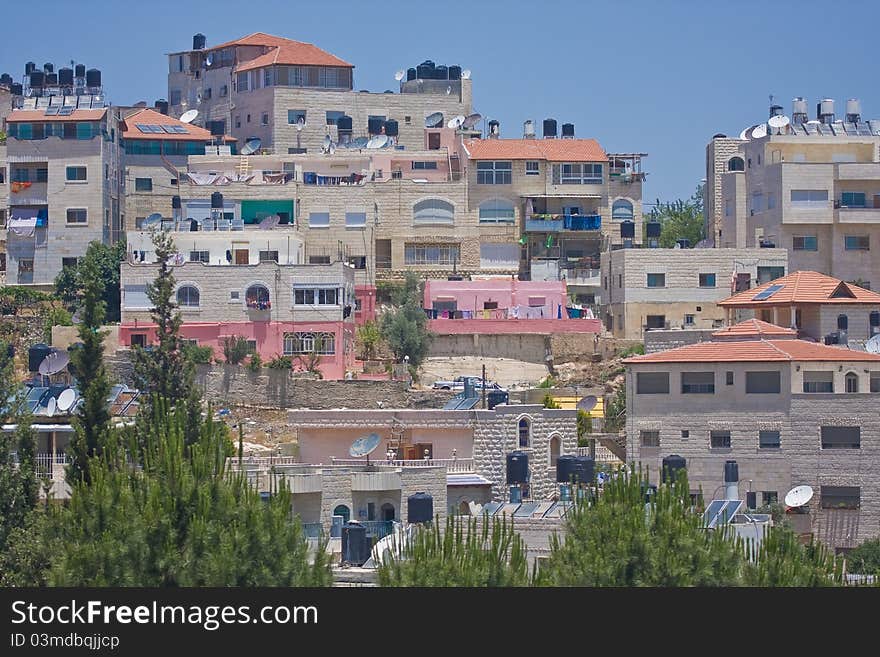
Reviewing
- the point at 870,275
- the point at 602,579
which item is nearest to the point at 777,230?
the point at 870,275

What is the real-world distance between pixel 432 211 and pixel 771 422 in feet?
89.3

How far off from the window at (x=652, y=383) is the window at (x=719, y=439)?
1808 mm

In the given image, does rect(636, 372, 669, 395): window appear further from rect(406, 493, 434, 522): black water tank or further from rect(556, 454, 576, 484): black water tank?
rect(406, 493, 434, 522): black water tank

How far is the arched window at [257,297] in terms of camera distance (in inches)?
3031

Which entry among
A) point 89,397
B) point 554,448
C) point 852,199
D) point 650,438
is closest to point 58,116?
point 852,199

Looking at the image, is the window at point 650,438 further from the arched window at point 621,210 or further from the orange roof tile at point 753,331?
the arched window at point 621,210

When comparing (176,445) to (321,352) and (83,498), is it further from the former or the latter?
(321,352)

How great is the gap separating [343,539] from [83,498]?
7.20 meters

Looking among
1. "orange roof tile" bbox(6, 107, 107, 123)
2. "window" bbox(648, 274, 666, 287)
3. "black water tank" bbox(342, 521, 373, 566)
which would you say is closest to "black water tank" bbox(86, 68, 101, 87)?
"orange roof tile" bbox(6, 107, 107, 123)

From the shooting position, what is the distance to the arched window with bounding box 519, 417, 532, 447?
2447 inches

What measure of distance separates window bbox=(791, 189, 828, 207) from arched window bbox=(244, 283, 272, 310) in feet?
65.1

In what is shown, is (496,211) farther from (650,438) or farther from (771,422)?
(771,422)

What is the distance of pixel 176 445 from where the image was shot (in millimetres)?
47594

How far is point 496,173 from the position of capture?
88062mm
